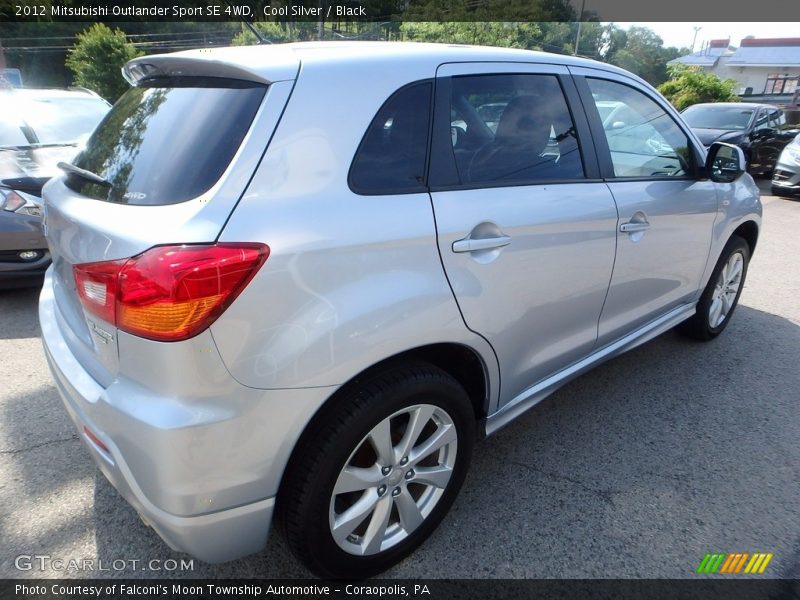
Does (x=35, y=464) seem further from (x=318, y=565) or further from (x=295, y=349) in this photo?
(x=295, y=349)

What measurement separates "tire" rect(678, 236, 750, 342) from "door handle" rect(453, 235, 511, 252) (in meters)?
2.27

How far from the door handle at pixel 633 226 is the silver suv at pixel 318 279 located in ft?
0.31

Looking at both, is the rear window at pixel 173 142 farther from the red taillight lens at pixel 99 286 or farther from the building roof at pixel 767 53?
the building roof at pixel 767 53


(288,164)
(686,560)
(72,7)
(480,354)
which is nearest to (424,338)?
(480,354)

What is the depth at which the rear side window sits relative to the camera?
170 cm

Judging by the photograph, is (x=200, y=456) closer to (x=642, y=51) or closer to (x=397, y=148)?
(x=397, y=148)

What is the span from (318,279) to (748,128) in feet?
40.5

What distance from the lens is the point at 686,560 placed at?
6.91ft

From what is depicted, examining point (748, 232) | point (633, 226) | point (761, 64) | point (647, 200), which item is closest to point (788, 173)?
point (748, 232)

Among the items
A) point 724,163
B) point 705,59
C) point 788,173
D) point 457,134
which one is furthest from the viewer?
point 705,59

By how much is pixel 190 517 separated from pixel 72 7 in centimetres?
3408

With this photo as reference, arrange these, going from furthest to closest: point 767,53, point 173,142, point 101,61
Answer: point 767,53 < point 101,61 < point 173,142

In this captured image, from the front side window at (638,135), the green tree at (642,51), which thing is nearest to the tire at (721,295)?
the front side window at (638,135)

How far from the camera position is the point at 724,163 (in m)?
3.22
